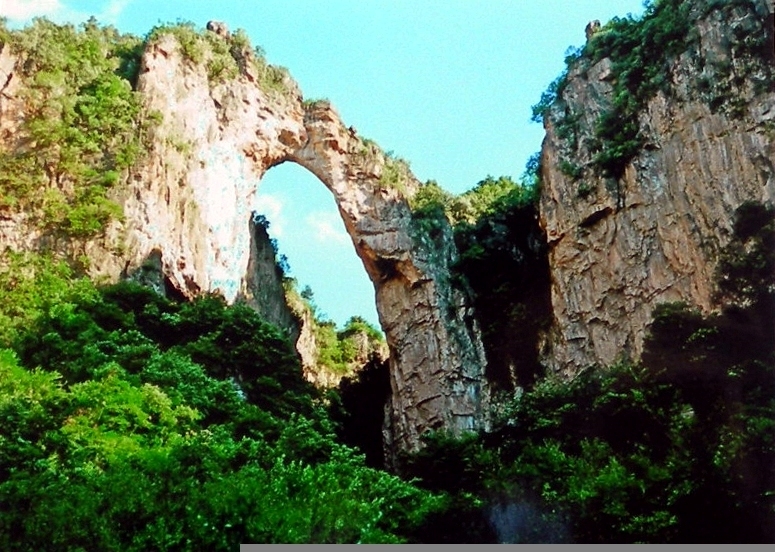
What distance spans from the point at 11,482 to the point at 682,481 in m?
5.65

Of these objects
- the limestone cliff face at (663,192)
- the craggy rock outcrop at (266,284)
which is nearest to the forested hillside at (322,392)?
the limestone cliff face at (663,192)

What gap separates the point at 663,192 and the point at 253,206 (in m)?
7.45

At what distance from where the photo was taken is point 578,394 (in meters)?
10.7

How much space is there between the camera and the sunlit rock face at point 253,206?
14398 millimetres

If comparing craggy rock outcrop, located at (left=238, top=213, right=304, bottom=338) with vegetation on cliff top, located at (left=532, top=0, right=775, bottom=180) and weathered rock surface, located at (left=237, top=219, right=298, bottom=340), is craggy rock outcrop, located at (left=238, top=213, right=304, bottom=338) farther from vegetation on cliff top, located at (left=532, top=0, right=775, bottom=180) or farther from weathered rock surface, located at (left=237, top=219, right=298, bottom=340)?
vegetation on cliff top, located at (left=532, top=0, right=775, bottom=180)

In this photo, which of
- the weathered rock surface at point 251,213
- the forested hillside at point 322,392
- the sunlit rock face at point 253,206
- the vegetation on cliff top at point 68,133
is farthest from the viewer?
the sunlit rock face at point 253,206

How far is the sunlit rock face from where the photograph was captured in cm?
1440

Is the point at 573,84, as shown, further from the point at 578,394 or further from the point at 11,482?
the point at 11,482

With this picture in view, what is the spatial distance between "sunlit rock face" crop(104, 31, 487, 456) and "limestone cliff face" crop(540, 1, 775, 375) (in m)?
2.08

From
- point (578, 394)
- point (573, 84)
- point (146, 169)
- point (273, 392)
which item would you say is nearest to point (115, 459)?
point (273, 392)

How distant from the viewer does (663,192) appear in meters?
12.2

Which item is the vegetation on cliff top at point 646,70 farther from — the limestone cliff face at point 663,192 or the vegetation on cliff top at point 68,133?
the vegetation on cliff top at point 68,133

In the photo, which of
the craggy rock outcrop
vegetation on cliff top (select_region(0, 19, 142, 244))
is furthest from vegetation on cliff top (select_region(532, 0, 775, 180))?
vegetation on cliff top (select_region(0, 19, 142, 244))

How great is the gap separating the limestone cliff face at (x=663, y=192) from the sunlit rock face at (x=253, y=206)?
2077mm
